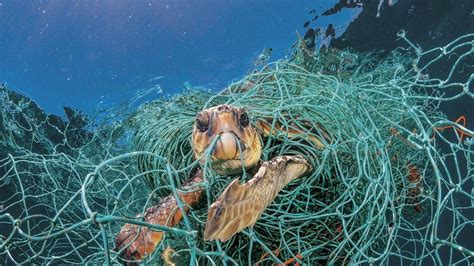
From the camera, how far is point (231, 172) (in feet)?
5.46

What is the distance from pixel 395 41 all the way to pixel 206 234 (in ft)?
17.0

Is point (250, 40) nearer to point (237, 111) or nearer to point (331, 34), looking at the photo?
point (331, 34)

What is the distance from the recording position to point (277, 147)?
1976 millimetres

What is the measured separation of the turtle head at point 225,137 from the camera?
150cm

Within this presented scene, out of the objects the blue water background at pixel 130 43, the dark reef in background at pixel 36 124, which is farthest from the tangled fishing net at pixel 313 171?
the blue water background at pixel 130 43

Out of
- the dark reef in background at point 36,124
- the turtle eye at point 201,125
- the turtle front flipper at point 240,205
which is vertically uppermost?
the dark reef in background at point 36,124

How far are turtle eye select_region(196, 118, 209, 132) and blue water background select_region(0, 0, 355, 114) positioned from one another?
4.11 m

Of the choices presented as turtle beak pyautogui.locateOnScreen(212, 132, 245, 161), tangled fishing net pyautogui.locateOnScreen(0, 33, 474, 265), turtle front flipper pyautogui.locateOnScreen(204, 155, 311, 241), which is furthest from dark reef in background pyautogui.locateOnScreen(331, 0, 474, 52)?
turtle front flipper pyautogui.locateOnScreen(204, 155, 311, 241)

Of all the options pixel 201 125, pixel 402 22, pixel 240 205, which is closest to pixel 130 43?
pixel 402 22

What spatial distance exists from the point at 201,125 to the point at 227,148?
0.19 metres

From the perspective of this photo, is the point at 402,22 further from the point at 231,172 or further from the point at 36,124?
the point at 36,124

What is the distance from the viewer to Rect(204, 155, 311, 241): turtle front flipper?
97 centimetres

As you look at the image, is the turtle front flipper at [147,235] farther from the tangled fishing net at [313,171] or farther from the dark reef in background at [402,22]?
the dark reef in background at [402,22]

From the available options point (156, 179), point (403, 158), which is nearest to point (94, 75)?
point (156, 179)
